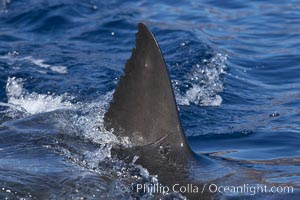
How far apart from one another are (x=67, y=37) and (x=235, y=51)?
256 centimetres

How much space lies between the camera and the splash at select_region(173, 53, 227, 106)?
27.2ft

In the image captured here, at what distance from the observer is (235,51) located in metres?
10.6

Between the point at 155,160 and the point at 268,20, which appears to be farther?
the point at 268,20

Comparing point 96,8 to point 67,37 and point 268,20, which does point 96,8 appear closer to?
point 67,37

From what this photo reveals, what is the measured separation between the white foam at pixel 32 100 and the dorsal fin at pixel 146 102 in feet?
6.59

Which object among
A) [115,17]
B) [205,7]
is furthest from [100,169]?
[205,7]

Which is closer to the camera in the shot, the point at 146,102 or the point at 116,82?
the point at 146,102

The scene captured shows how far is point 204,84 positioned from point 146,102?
3.31m

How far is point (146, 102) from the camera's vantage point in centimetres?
560

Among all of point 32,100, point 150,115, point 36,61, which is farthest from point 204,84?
point 150,115

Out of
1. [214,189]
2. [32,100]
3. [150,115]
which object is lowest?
[32,100]

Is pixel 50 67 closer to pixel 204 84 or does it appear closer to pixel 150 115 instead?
pixel 204 84

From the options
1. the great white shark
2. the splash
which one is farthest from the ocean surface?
the great white shark

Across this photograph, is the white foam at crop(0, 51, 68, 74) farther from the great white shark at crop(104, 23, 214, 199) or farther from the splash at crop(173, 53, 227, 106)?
the great white shark at crop(104, 23, 214, 199)
